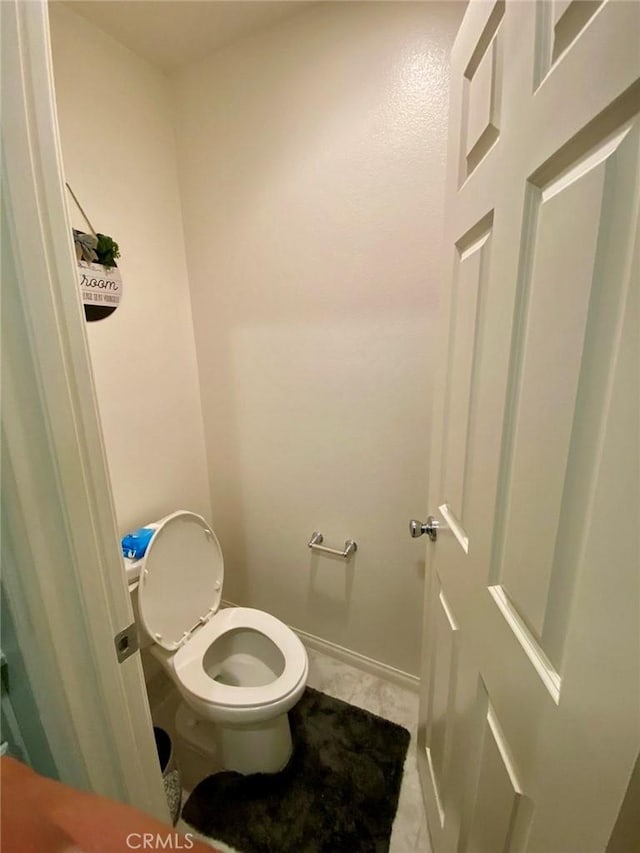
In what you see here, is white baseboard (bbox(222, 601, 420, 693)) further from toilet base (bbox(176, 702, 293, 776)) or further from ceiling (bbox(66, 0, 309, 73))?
ceiling (bbox(66, 0, 309, 73))

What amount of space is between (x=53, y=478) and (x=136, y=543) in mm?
800

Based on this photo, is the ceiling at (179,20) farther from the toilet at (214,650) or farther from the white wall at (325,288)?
the toilet at (214,650)

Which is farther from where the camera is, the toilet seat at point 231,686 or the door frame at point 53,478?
the toilet seat at point 231,686

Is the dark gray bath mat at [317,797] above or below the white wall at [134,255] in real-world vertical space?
below

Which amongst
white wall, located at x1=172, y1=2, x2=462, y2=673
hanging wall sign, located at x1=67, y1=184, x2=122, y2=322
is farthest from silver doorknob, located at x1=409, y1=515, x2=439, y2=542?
hanging wall sign, located at x1=67, y1=184, x2=122, y2=322

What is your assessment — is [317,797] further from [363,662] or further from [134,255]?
[134,255]

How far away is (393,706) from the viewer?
4.81 feet

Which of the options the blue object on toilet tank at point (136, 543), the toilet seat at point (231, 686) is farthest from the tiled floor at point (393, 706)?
the blue object on toilet tank at point (136, 543)

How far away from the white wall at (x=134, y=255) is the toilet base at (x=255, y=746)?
0.82 metres

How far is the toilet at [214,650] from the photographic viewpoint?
43.4 inches

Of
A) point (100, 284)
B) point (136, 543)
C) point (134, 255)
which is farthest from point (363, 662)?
point (134, 255)

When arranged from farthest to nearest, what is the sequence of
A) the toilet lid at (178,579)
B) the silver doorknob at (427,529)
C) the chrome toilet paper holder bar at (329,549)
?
the chrome toilet paper holder bar at (329,549) < the toilet lid at (178,579) < the silver doorknob at (427,529)

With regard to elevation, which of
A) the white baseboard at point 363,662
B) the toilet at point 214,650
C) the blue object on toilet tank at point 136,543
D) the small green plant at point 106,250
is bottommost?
the white baseboard at point 363,662

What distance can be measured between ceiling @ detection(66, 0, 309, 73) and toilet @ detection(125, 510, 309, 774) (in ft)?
5.35
